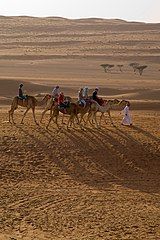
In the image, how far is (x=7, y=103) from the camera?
31.5 meters

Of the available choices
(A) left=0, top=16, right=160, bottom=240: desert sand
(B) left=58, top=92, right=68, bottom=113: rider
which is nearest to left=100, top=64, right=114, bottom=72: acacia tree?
(A) left=0, top=16, right=160, bottom=240: desert sand

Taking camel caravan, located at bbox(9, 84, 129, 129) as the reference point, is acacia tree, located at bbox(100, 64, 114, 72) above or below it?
above

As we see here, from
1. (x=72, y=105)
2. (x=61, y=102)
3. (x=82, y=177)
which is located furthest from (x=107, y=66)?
(x=82, y=177)

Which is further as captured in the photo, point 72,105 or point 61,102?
point 72,105

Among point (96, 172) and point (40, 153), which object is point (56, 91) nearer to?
point (40, 153)

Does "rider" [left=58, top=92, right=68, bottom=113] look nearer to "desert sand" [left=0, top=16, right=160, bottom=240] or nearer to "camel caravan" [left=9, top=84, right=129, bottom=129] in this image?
"camel caravan" [left=9, top=84, right=129, bottom=129]

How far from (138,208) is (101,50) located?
61063 mm

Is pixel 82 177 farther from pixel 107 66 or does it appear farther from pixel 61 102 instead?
pixel 107 66

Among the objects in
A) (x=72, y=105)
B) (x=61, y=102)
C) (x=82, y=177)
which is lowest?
(x=82, y=177)

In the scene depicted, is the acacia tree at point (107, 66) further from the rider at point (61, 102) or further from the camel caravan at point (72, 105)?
the rider at point (61, 102)

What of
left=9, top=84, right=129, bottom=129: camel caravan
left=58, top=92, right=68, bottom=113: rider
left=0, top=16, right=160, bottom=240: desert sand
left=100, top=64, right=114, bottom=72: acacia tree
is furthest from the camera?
left=100, top=64, right=114, bottom=72: acacia tree

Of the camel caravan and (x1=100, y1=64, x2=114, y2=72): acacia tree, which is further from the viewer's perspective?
(x1=100, y1=64, x2=114, y2=72): acacia tree

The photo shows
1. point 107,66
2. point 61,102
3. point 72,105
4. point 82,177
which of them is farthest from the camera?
point 107,66

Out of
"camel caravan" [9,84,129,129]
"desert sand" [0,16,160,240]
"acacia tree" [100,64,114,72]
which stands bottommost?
"desert sand" [0,16,160,240]
